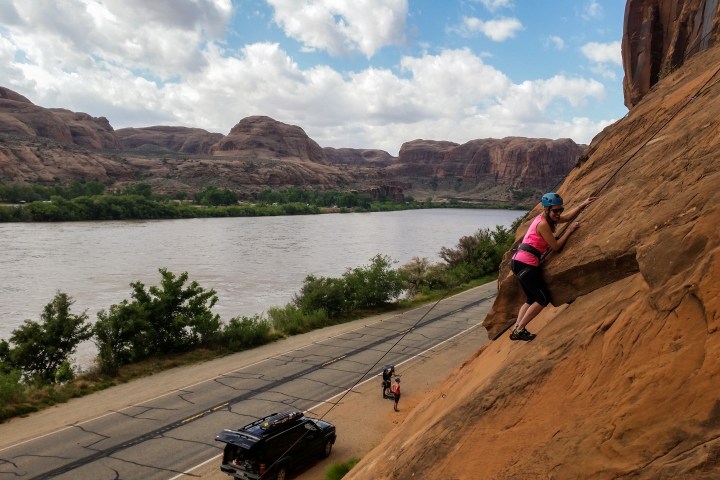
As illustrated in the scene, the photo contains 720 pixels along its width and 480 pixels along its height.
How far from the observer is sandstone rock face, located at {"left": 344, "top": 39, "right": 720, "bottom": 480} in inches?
154

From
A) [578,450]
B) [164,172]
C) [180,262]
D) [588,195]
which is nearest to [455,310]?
[180,262]

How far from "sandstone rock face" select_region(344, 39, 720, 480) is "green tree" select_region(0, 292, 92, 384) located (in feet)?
78.0

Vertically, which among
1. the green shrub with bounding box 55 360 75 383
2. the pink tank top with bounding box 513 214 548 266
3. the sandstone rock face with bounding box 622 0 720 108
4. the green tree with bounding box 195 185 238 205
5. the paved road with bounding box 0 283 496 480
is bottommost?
the paved road with bounding box 0 283 496 480

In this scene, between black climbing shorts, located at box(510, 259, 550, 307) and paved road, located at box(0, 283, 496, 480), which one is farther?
paved road, located at box(0, 283, 496, 480)

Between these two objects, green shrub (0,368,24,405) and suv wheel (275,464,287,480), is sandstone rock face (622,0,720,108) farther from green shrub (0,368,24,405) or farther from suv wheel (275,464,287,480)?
green shrub (0,368,24,405)

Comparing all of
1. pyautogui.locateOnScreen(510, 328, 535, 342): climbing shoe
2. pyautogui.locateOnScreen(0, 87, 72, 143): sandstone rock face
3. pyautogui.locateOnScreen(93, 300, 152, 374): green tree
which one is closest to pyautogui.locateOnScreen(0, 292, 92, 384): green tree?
pyautogui.locateOnScreen(93, 300, 152, 374): green tree

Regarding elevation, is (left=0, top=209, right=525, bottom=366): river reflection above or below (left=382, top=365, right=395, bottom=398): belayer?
above

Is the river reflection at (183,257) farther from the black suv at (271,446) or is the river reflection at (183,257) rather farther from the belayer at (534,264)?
the belayer at (534,264)

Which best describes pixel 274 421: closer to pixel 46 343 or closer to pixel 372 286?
pixel 46 343

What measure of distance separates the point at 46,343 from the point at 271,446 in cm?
1746

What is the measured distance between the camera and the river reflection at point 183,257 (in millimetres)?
40656

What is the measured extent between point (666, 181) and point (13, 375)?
2475 centimetres

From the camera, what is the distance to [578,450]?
14.1 feet

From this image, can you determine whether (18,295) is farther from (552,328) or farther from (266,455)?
(552,328)
